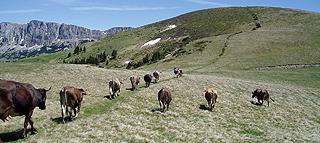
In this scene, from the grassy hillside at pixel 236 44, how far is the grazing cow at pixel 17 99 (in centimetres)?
6727

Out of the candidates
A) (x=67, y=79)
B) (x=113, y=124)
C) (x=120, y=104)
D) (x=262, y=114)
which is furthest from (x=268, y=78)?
(x=113, y=124)

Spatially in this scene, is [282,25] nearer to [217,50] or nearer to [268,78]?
[217,50]

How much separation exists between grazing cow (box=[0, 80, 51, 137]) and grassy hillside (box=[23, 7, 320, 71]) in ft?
221

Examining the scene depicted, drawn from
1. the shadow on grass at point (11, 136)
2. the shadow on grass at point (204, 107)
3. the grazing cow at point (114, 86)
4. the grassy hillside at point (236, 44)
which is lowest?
the shadow on grass at point (11, 136)

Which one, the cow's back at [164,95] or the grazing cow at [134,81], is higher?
the grazing cow at [134,81]

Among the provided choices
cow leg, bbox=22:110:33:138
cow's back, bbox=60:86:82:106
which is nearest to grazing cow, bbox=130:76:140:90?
cow's back, bbox=60:86:82:106

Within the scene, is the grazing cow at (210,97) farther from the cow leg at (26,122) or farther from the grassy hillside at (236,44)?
the grassy hillside at (236,44)

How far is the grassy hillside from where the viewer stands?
9744 cm

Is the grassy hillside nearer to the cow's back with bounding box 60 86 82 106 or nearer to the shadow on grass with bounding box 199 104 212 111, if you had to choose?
the shadow on grass with bounding box 199 104 212 111

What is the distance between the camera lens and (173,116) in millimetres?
33938

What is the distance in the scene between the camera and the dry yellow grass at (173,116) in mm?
27250

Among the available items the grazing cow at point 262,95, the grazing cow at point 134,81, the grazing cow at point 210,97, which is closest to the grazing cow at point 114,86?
the grazing cow at point 134,81

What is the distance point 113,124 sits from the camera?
29156mm

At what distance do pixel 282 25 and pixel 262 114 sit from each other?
396 feet
